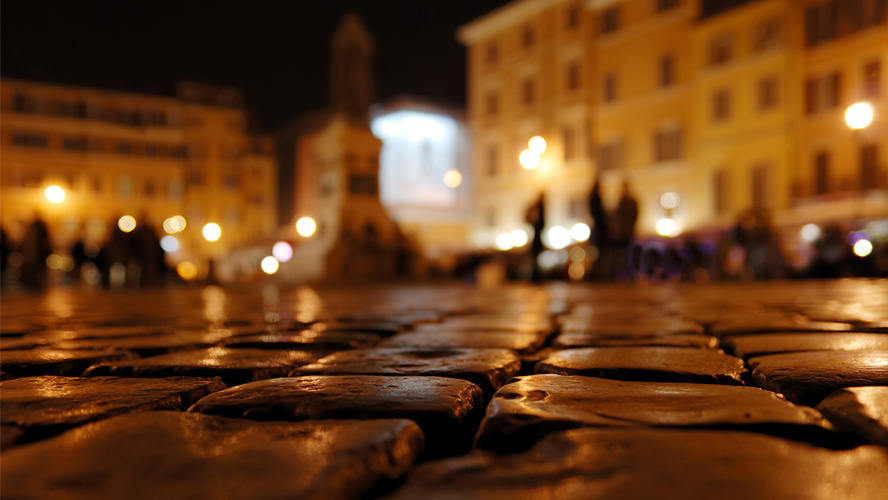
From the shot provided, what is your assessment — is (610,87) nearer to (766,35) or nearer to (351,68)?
(766,35)

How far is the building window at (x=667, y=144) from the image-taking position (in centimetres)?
2999

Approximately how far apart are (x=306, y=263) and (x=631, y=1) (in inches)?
852

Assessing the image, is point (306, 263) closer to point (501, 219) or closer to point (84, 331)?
point (84, 331)

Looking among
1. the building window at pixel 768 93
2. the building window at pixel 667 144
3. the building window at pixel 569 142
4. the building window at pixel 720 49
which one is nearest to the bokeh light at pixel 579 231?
the building window at pixel 569 142

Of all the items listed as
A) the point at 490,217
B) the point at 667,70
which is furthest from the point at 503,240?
the point at 667,70

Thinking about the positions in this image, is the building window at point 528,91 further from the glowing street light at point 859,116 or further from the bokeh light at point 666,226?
the glowing street light at point 859,116

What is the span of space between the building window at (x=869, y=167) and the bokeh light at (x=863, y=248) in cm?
1087

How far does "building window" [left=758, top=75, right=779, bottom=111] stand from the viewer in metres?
26.1

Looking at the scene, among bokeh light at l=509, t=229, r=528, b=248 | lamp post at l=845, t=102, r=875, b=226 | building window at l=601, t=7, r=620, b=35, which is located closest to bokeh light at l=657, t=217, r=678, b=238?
lamp post at l=845, t=102, r=875, b=226

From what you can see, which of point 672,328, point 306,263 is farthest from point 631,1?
point 672,328

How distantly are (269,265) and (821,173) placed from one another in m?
20.8

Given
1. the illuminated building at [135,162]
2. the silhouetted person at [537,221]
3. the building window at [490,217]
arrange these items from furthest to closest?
the illuminated building at [135,162] → the building window at [490,217] → the silhouetted person at [537,221]

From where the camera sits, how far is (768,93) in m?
26.4

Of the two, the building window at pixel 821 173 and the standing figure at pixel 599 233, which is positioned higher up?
the building window at pixel 821 173
